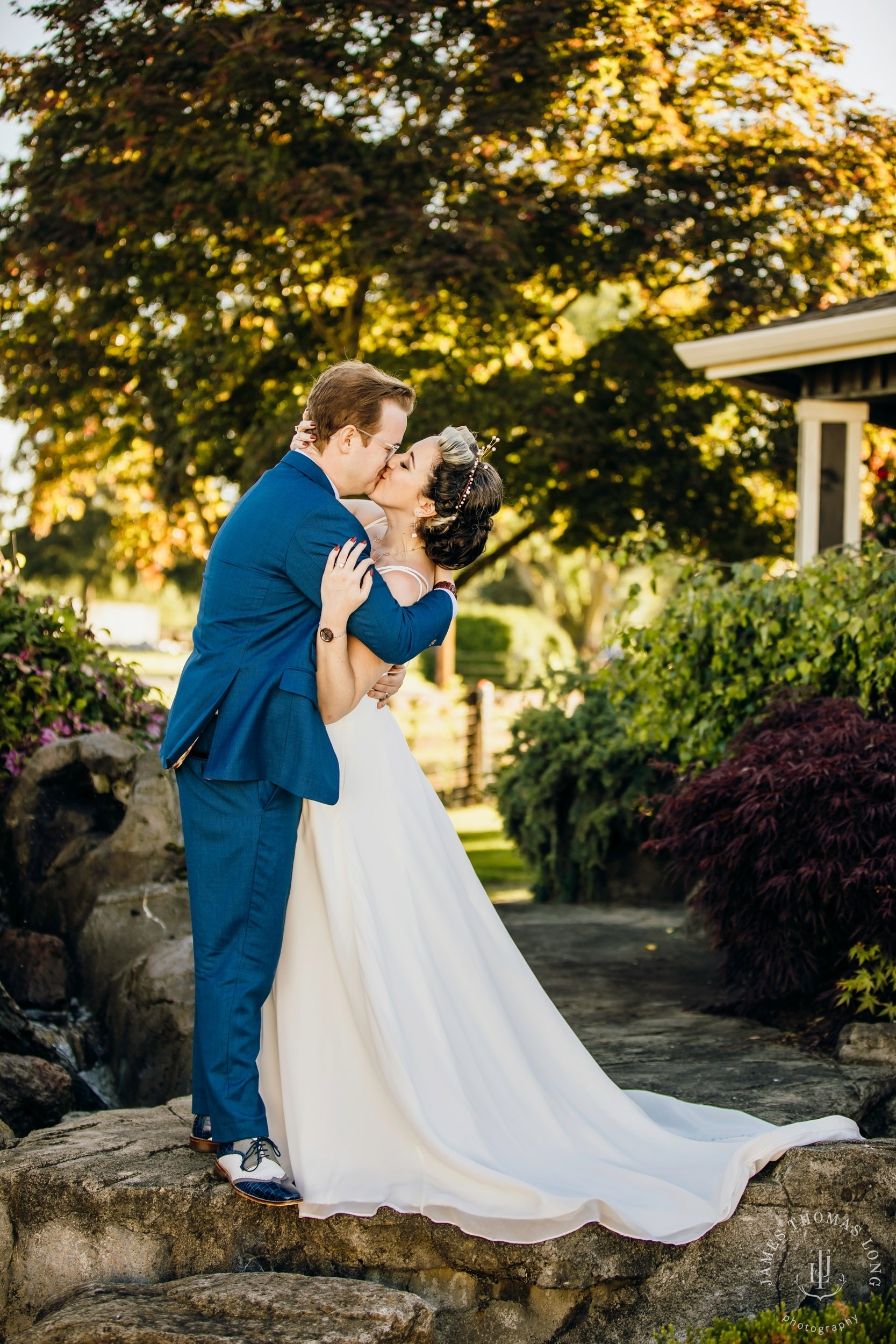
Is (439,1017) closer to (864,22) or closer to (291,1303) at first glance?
(291,1303)

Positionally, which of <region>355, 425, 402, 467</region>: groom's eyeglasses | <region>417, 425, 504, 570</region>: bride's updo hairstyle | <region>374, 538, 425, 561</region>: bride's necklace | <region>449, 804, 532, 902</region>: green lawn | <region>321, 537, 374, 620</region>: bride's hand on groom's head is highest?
<region>355, 425, 402, 467</region>: groom's eyeglasses

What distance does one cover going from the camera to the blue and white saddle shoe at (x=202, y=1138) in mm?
2857

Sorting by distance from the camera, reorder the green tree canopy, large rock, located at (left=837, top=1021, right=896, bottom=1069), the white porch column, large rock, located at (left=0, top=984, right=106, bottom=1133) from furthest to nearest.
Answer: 1. the green tree canopy
2. the white porch column
3. large rock, located at (left=0, top=984, right=106, bottom=1133)
4. large rock, located at (left=837, top=1021, right=896, bottom=1069)

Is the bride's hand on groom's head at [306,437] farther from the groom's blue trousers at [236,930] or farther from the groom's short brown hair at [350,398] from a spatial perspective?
the groom's blue trousers at [236,930]

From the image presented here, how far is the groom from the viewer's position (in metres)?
2.58

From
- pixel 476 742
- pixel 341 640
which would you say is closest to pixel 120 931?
pixel 341 640

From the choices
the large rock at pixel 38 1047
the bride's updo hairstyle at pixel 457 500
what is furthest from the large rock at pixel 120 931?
the bride's updo hairstyle at pixel 457 500

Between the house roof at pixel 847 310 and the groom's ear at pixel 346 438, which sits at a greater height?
the house roof at pixel 847 310

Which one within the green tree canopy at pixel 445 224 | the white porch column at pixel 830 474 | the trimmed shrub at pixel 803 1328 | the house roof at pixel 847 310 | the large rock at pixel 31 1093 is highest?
the green tree canopy at pixel 445 224

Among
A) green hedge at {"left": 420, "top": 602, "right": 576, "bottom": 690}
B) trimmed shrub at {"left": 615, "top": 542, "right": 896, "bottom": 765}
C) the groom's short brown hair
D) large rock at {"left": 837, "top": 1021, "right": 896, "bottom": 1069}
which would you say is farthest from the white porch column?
green hedge at {"left": 420, "top": 602, "right": 576, "bottom": 690}

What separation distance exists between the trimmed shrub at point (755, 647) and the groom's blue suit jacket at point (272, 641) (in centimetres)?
246

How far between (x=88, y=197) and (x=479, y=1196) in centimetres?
758

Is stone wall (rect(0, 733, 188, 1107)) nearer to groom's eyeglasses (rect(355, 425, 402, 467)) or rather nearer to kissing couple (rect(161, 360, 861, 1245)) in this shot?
kissing couple (rect(161, 360, 861, 1245))

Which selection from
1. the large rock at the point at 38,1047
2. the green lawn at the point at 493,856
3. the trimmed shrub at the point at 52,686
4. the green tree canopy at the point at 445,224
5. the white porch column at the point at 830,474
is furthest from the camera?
the green lawn at the point at 493,856
